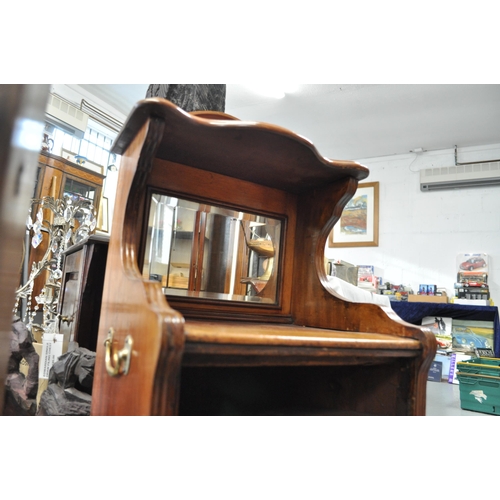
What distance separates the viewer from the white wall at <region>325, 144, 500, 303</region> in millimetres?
4105

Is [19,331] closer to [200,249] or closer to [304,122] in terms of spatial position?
[200,249]

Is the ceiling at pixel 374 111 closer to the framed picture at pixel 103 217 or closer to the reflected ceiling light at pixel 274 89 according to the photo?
the reflected ceiling light at pixel 274 89

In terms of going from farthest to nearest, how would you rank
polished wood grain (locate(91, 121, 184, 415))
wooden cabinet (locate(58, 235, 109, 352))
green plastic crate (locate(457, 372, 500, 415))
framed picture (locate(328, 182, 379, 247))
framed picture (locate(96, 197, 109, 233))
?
framed picture (locate(328, 182, 379, 247)), framed picture (locate(96, 197, 109, 233)), green plastic crate (locate(457, 372, 500, 415)), wooden cabinet (locate(58, 235, 109, 352)), polished wood grain (locate(91, 121, 184, 415))

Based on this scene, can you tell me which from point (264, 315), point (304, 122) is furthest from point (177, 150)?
point (304, 122)

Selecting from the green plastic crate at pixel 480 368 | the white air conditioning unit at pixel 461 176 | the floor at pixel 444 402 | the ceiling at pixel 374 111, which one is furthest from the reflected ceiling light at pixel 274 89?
the floor at pixel 444 402

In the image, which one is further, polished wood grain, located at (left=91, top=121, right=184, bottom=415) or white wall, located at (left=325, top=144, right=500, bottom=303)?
white wall, located at (left=325, top=144, right=500, bottom=303)

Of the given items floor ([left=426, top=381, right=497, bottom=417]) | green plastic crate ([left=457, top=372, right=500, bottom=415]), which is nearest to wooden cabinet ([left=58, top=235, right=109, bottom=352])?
floor ([left=426, top=381, right=497, bottom=417])

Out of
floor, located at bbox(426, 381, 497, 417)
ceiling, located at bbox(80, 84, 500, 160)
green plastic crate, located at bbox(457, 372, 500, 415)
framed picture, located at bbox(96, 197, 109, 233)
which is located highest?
ceiling, located at bbox(80, 84, 500, 160)

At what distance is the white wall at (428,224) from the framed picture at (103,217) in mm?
2861

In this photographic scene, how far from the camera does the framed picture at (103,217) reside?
3.60 meters

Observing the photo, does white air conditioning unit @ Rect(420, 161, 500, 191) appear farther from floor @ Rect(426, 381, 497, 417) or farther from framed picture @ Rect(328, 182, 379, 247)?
floor @ Rect(426, 381, 497, 417)

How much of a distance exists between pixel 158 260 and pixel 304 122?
3618 mm

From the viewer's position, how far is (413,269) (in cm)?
439

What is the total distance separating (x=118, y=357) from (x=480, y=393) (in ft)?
7.78
